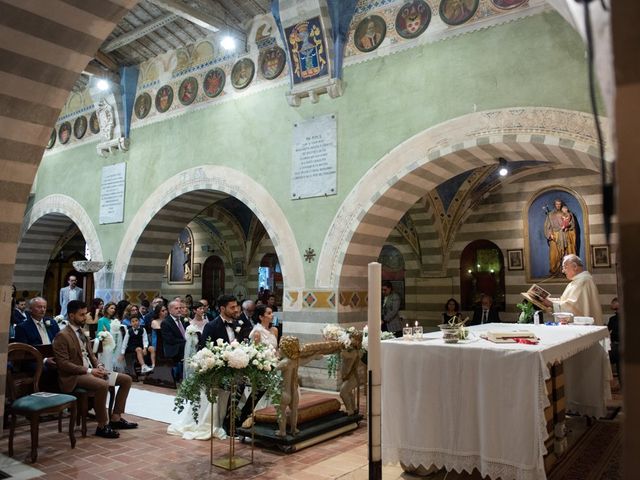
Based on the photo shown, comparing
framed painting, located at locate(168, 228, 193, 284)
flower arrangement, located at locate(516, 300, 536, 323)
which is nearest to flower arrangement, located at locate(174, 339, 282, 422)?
flower arrangement, located at locate(516, 300, 536, 323)

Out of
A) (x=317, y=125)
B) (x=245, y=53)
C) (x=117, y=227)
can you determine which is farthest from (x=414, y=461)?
(x=117, y=227)

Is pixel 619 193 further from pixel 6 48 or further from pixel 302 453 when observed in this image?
pixel 302 453

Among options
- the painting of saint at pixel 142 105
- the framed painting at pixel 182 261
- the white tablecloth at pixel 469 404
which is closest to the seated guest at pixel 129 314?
the painting of saint at pixel 142 105

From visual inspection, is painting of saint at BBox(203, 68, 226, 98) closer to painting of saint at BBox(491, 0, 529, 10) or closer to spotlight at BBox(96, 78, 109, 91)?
spotlight at BBox(96, 78, 109, 91)

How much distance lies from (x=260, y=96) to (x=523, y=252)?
6.29 meters

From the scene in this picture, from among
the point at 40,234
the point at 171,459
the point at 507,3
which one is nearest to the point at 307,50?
the point at 507,3

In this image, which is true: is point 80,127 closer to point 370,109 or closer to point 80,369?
point 370,109

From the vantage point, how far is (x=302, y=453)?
16.0 ft

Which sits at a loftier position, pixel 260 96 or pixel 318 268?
pixel 260 96

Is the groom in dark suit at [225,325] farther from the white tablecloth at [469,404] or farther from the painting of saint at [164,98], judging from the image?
the painting of saint at [164,98]

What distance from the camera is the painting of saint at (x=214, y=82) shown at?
33.8 feet

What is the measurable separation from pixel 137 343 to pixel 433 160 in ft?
18.1

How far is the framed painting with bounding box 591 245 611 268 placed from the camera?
393 inches

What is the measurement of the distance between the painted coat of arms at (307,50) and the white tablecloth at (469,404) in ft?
18.7
